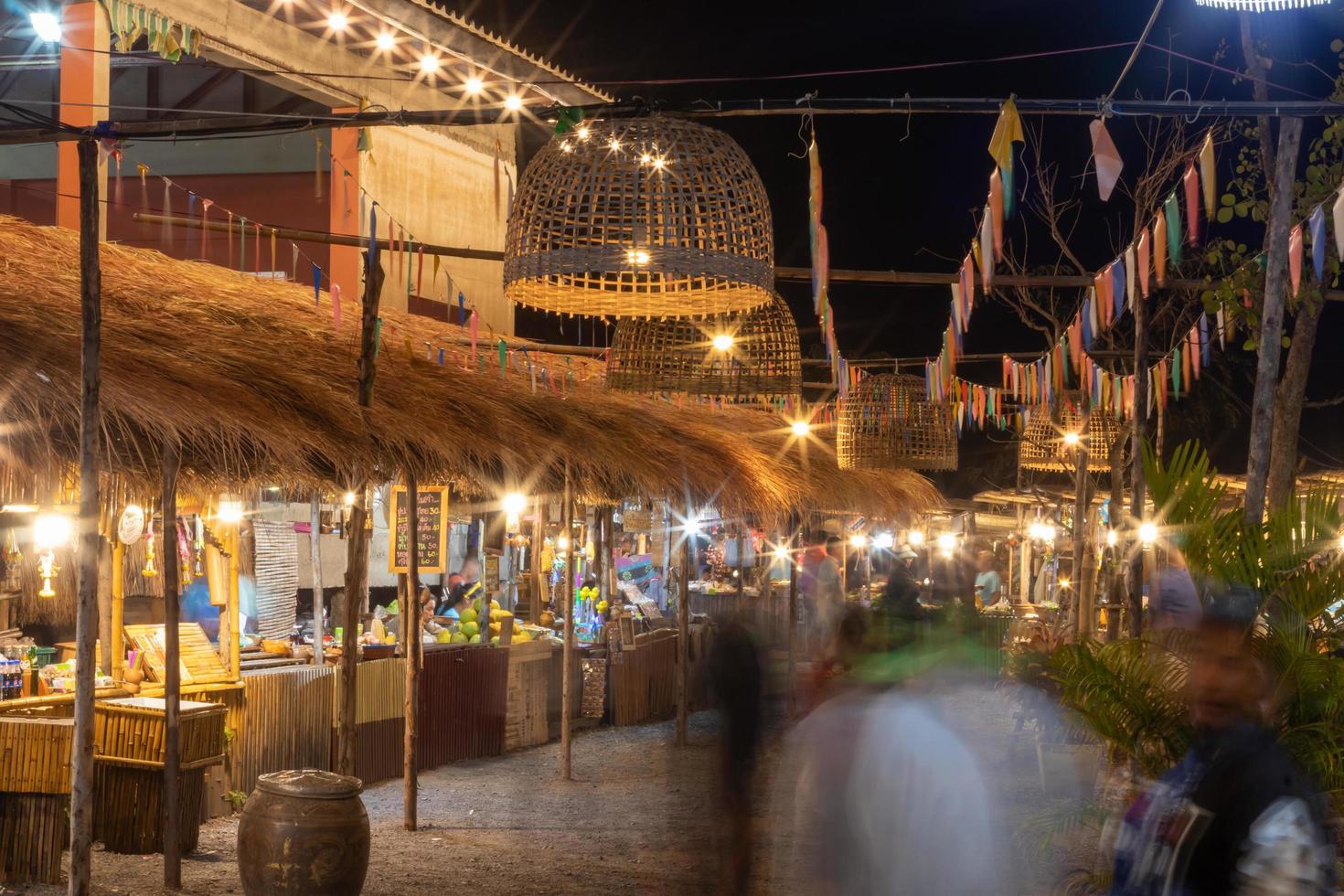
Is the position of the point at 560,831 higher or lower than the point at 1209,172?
lower

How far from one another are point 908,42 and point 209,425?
16888mm

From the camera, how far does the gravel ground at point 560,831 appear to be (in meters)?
8.70

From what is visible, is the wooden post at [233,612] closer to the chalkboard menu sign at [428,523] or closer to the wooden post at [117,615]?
the wooden post at [117,615]

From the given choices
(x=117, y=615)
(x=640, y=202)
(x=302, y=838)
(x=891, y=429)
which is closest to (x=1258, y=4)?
(x=640, y=202)

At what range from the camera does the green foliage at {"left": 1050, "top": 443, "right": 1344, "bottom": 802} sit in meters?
6.57

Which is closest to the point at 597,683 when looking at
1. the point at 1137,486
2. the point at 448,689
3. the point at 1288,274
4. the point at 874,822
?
the point at 448,689

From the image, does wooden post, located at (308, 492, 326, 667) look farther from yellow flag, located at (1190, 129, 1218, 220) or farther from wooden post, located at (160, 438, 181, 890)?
yellow flag, located at (1190, 129, 1218, 220)

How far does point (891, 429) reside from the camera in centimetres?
1444

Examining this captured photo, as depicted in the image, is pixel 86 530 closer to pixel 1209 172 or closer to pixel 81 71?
pixel 1209 172

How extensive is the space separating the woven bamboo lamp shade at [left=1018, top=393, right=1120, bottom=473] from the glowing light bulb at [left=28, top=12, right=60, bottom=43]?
1124cm

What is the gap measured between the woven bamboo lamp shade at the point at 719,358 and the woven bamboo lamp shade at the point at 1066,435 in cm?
749

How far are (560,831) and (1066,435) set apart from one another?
9.47 m

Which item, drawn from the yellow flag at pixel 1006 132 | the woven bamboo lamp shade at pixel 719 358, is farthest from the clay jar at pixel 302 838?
the yellow flag at pixel 1006 132

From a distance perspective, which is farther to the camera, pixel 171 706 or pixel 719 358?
pixel 719 358
